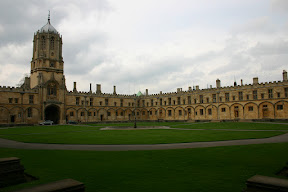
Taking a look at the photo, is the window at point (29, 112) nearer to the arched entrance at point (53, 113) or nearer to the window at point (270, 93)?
the arched entrance at point (53, 113)

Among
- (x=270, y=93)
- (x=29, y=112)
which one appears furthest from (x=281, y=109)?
(x=29, y=112)

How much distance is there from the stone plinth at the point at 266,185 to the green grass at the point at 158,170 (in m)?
1.04

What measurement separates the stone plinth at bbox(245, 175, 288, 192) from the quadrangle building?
37918mm

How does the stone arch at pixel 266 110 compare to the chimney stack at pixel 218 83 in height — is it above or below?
below

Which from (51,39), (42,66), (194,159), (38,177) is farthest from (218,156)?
(51,39)

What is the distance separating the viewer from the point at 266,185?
11.7ft

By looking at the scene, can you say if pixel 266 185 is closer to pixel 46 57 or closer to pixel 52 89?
pixel 52 89

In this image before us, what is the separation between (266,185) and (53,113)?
54647 millimetres

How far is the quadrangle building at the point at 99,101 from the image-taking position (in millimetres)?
43906

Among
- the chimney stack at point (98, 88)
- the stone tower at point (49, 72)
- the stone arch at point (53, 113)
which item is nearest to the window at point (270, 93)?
the chimney stack at point (98, 88)

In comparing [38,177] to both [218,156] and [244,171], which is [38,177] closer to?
[244,171]

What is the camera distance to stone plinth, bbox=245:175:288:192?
3416mm

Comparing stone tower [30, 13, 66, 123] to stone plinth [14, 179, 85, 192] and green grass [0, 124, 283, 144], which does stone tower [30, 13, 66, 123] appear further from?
stone plinth [14, 179, 85, 192]

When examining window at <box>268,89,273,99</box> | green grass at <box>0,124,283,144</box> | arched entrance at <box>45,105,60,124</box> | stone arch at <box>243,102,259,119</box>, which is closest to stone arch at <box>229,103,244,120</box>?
stone arch at <box>243,102,259,119</box>
